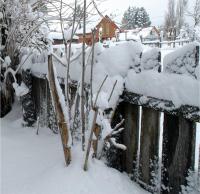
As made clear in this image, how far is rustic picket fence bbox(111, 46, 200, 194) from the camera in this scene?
2.15m

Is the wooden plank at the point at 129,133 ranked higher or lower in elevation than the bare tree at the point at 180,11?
lower

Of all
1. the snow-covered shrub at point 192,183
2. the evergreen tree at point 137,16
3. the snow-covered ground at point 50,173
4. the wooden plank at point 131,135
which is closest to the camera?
the snow-covered shrub at point 192,183

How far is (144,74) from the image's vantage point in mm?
2406

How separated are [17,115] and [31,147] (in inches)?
71.8

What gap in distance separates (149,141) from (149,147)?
4cm

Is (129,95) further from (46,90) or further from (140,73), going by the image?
(46,90)

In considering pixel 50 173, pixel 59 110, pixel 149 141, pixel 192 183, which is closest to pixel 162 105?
pixel 149 141

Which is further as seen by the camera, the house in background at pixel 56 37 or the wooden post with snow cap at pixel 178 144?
the house in background at pixel 56 37

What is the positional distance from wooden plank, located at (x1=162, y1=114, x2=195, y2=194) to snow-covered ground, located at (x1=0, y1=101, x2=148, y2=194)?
28 centimetres

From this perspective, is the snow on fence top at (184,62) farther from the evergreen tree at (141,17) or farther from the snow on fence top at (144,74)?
the evergreen tree at (141,17)

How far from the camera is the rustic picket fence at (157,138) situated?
2.16m

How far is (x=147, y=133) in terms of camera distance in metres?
2.54

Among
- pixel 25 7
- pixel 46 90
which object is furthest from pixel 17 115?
pixel 25 7

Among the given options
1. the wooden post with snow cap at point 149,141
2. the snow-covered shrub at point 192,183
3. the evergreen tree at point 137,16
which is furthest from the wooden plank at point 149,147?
the evergreen tree at point 137,16
